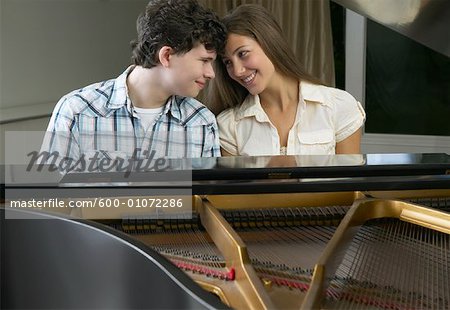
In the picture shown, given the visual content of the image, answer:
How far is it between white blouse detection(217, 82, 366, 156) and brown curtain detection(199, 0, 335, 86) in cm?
144

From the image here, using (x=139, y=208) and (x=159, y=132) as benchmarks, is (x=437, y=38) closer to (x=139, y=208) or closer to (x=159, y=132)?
(x=159, y=132)

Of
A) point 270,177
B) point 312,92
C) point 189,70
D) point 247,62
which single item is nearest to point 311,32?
point 312,92

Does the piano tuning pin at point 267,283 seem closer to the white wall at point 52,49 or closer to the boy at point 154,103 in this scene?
the boy at point 154,103

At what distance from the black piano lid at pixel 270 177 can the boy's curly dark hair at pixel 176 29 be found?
0.38m

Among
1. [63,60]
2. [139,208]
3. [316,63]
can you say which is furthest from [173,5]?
[316,63]

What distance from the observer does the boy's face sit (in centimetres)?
180

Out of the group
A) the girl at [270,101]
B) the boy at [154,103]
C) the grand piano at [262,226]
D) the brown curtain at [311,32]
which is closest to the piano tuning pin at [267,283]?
the grand piano at [262,226]

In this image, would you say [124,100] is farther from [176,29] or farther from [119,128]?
[176,29]

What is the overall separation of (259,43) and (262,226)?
2.49 feet

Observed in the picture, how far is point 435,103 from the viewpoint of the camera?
3746 millimetres

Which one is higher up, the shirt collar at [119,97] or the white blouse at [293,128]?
the shirt collar at [119,97]

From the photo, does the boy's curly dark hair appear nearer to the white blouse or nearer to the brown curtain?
the white blouse

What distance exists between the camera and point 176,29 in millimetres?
1771

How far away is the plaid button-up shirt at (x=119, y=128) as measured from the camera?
5.96 ft
